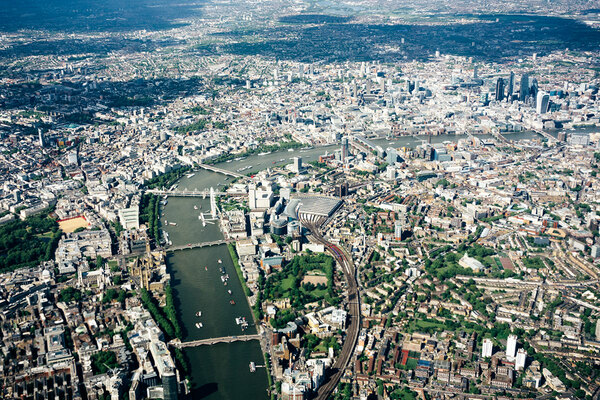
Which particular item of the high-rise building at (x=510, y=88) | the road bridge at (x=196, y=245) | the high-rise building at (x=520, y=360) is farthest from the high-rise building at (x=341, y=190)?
the high-rise building at (x=510, y=88)

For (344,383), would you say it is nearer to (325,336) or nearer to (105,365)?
(325,336)

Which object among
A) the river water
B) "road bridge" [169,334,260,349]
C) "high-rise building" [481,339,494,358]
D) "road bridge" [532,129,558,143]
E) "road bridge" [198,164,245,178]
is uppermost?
"high-rise building" [481,339,494,358]

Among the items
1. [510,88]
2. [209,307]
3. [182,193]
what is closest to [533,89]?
[510,88]

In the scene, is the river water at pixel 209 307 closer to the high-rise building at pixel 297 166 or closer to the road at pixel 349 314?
the road at pixel 349 314

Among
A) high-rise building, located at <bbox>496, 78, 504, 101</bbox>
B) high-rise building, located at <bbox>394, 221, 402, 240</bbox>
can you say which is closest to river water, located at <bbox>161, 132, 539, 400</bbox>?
high-rise building, located at <bbox>394, 221, 402, 240</bbox>

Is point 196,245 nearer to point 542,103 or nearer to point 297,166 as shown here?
point 297,166

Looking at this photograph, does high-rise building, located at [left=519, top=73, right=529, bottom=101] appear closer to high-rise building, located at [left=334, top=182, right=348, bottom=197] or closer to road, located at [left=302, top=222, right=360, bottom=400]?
high-rise building, located at [left=334, top=182, right=348, bottom=197]

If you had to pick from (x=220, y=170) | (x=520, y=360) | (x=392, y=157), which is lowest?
(x=220, y=170)
